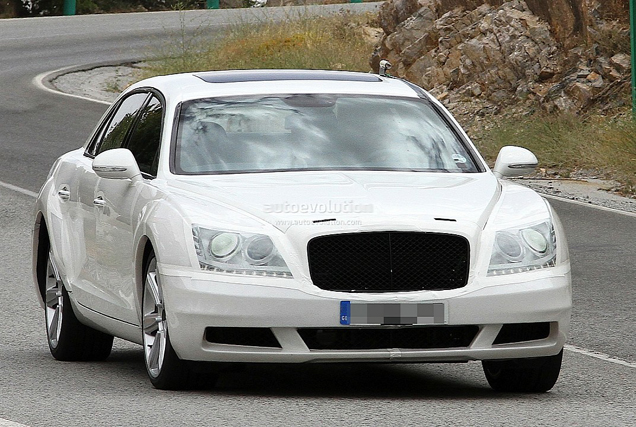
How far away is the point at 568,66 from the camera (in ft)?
76.3

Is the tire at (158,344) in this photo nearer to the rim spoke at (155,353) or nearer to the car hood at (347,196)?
the rim spoke at (155,353)

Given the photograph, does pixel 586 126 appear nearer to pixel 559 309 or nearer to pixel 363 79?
pixel 363 79

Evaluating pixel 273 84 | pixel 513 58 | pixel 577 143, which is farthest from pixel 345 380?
pixel 513 58

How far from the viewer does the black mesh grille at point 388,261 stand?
6887mm

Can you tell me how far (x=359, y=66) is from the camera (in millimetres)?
29078

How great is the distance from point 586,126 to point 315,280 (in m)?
14.1

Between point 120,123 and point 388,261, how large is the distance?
2623mm

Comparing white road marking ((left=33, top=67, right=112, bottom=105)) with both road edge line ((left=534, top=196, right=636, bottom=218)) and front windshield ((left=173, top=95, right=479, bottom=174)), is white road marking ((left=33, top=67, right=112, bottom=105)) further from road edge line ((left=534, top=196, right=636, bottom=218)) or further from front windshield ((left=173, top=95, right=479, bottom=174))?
front windshield ((left=173, top=95, right=479, bottom=174))

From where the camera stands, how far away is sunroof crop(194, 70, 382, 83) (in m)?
8.60

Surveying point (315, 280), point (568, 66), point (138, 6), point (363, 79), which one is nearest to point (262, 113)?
point (363, 79)

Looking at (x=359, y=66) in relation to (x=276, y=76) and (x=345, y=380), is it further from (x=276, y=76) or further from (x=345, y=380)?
(x=345, y=380)

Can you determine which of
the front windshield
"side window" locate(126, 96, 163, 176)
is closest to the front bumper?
the front windshield

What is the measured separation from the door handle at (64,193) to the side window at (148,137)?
0.54 metres

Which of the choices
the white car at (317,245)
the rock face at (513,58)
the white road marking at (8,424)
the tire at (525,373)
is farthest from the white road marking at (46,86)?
the white road marking at (8,424)
